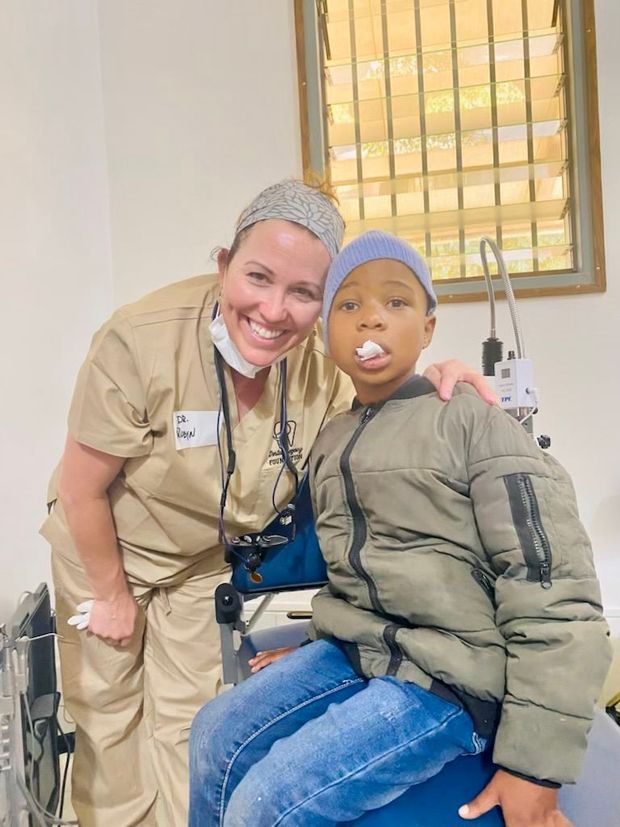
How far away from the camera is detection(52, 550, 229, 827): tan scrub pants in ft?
3.99

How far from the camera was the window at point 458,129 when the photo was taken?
1.87 m

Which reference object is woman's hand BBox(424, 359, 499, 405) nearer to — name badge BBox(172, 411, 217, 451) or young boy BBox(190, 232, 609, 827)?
young boy BBox(190, 232, 609, 827)

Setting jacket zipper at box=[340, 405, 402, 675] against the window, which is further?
the window

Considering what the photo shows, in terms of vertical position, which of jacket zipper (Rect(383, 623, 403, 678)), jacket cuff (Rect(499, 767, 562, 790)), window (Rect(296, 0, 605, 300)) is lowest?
jacket cuff (Rect(499, 767, 562, 790))

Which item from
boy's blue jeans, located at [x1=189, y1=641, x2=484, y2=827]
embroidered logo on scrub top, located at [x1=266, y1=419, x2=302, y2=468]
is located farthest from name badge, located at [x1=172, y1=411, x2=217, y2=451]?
boy's blue jeans, located at [x1=189, y1=641, x2=484, y2=827]

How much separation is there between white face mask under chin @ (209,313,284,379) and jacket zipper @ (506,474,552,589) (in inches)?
17.8

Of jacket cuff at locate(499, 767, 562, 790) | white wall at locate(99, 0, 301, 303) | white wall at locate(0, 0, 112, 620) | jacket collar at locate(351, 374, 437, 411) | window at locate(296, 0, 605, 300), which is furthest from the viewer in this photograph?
white wall at locate(99, 0, 301, 303)

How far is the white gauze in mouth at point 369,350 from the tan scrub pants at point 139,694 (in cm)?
61

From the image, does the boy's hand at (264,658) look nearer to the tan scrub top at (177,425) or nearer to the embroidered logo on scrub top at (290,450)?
the tan scrub top at (177,425)

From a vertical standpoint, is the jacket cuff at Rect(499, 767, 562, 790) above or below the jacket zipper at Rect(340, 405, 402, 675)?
below

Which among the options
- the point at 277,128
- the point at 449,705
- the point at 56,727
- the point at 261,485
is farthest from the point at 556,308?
the point at 56,727

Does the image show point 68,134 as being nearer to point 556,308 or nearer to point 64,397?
point 64,397

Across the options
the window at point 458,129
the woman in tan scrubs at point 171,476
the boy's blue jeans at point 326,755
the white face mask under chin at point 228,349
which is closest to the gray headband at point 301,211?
the woman in tan scrubs at point 171,476

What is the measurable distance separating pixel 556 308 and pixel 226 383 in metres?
1.21
